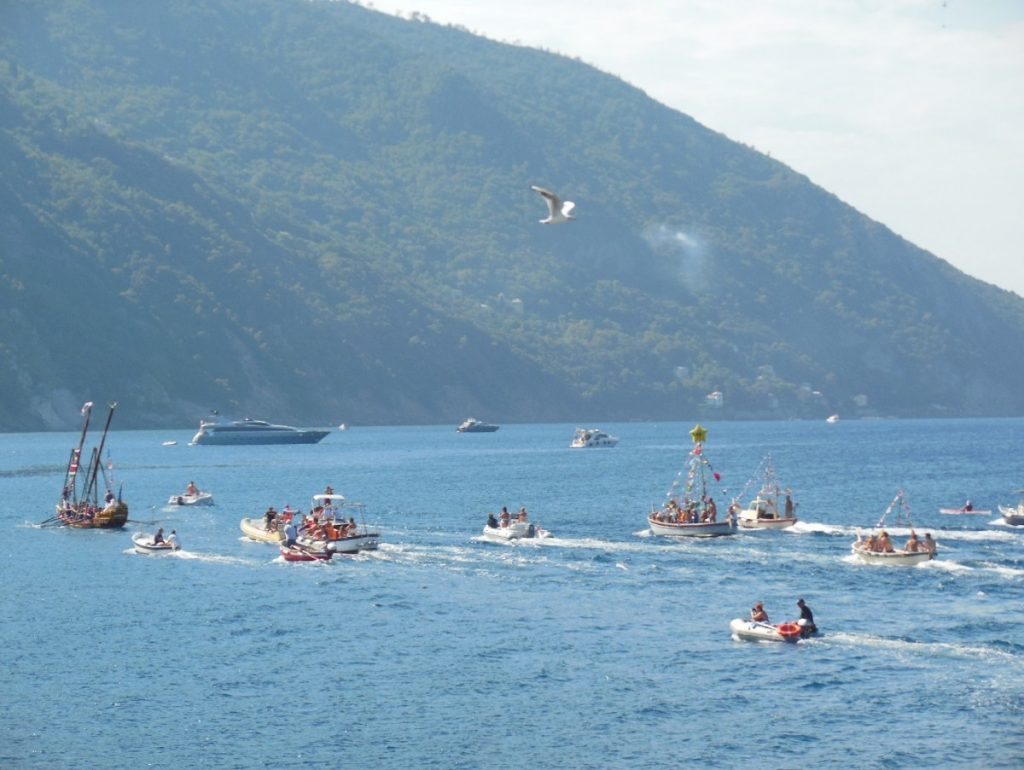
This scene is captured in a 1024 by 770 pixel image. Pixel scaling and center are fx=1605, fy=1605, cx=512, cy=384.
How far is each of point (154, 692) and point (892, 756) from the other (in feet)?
78.9

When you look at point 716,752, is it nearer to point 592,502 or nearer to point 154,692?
point 154,692

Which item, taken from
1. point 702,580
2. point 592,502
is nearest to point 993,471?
point 592,502

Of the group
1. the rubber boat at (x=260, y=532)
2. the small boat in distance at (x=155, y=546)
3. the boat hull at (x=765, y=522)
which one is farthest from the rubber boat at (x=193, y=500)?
the boat hull at (x=765, y=522)

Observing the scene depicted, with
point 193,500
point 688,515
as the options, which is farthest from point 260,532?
point 193,500

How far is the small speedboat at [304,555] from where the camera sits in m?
83.2

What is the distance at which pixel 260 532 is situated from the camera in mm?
93625

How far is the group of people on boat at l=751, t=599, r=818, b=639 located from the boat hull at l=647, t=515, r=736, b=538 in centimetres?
3117

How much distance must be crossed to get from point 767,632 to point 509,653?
979cm

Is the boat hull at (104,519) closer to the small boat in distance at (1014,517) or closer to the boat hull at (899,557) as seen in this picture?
the boat hull at (899,557)

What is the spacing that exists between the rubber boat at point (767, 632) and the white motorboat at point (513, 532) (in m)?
31.0

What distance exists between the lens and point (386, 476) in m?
156

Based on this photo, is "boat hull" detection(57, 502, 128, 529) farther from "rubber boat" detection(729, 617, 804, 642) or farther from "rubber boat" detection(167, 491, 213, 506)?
"rubber boat" detection(729, 617, 804, 642)

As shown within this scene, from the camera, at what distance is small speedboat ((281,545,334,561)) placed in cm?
8319

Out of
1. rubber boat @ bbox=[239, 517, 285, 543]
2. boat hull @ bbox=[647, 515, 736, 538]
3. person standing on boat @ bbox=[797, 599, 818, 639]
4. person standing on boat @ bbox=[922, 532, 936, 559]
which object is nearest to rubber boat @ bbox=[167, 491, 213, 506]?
rubber boat @ bbox=[239, 517, 285, 543]
